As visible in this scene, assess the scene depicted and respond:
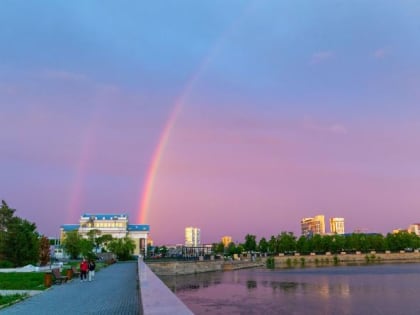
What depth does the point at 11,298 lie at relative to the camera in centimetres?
1861

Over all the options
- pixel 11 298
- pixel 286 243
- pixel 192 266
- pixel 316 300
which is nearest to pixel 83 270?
pixel 11 298

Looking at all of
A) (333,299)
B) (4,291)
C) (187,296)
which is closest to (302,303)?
(333,299)

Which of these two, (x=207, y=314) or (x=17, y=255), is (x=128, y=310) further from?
(x=17, y=255)

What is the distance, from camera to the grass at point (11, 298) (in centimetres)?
1744

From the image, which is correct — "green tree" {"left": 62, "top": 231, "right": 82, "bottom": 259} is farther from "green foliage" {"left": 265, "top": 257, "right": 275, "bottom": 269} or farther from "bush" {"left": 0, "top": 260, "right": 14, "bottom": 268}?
"green foliage" {"left": 265, "top": 257, "right": 275, "bottom": 269}

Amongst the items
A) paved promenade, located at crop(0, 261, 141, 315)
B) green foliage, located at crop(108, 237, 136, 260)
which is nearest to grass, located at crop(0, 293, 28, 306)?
paved promenade, located at crop(0, 261, 141, 315)

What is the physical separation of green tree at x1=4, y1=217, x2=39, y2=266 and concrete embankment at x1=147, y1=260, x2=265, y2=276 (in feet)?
102

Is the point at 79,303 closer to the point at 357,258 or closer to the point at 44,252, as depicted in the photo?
the point at 44,252

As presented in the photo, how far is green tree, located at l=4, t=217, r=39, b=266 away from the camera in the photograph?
43.9m

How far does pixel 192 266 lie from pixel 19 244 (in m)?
44.9

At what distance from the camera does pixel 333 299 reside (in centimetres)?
3678

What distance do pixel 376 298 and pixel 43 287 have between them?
86.8 feet

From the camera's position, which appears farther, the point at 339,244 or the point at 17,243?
the point at 339,244

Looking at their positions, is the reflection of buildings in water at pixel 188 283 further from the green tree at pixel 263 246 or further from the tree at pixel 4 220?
the green tree at pixel 263 246
